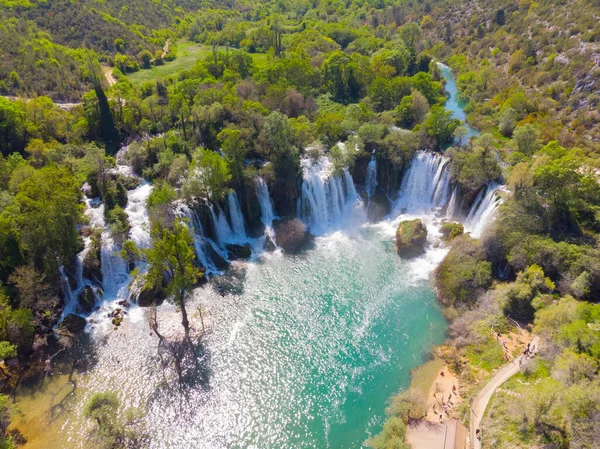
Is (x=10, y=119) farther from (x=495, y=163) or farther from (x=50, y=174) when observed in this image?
(x=495, y=163)

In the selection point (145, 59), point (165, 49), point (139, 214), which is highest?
point (165, 49)

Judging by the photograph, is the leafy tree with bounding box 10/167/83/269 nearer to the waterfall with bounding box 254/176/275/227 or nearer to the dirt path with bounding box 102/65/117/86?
the waterfall with bounding box 254/176/275/227

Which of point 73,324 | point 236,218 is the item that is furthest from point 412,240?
point 73,324

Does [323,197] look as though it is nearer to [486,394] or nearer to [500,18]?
[486,394]

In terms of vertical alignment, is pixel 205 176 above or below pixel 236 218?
above

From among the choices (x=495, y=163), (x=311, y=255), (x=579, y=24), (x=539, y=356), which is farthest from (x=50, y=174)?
(x=579, y=24)

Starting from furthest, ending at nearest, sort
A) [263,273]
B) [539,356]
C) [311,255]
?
[311,255] → [263,273] → [539,356]

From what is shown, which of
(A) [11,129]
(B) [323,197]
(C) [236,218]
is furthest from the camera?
(B) [323,197]

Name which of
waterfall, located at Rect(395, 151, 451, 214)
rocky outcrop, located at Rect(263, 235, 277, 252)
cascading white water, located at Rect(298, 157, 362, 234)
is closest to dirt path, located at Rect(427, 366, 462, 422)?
rocky outcrop, located at Rect(263, 235, 277, 252)
